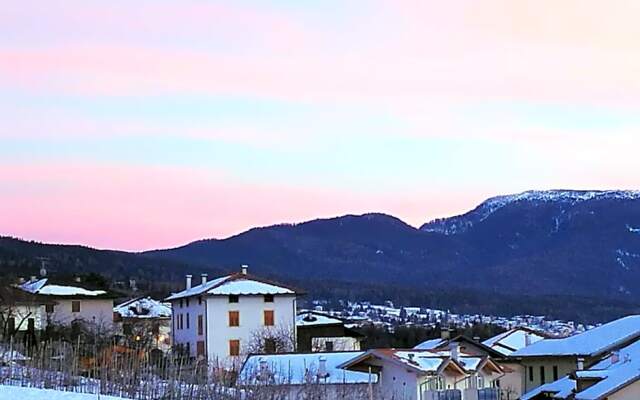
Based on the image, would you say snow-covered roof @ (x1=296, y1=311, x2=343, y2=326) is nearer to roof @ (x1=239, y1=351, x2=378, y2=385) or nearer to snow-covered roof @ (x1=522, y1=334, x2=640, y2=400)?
roof @ (x1=239, y1=351, x2=378, y2=385)

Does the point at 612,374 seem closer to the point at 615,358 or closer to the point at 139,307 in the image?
the point at 615,358

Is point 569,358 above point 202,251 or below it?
below

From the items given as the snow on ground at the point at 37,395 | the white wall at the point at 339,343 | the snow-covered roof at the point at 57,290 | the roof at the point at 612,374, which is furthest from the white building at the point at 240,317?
the snow on ground at the point at 37,395

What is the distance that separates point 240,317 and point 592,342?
1883cm

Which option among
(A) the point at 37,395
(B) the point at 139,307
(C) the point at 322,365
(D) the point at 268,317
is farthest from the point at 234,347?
(A) the point at 37,395

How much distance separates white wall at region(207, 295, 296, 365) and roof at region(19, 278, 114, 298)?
1309 centimetres

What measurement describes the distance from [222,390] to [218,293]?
39.7 metres

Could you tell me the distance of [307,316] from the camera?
83375 millimetres

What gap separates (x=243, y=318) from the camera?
67.4 meters

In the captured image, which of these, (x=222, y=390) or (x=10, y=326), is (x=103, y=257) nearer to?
(x=10, y=326)

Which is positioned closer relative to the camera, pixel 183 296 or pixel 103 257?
pixel 183 296

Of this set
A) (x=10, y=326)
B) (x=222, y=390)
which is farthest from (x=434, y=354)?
(x=222, y=390)

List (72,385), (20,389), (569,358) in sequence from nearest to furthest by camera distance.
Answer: (20,389), (72,385), (569,358)

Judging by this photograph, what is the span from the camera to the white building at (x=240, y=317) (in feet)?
218
